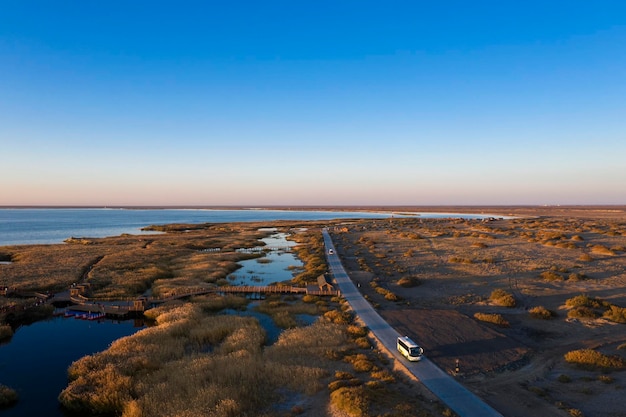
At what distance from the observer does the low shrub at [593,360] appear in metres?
26.0

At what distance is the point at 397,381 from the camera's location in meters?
24.4

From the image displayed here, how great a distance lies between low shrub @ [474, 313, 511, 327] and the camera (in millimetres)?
35844

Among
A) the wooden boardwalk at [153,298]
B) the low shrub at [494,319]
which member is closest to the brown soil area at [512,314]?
the low shrub at [494,319]

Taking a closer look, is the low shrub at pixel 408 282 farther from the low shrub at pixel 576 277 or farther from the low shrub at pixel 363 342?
the low shrub at pixel 576 277

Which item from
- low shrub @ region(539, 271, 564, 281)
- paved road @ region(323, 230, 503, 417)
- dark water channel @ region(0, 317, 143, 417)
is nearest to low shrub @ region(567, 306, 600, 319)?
low shrub @ region(539, 271, 564, 281)

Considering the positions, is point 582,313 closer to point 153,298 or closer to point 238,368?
point 238,368

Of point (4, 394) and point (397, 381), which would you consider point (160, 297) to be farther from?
point (397, 381)

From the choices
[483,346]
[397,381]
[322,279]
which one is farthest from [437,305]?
[397,381]

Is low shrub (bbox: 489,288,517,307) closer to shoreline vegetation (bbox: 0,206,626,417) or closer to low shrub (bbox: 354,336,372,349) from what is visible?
shoreline vegetation (bbox: 0,206,626,417)

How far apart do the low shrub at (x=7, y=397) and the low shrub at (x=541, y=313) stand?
46.2 m

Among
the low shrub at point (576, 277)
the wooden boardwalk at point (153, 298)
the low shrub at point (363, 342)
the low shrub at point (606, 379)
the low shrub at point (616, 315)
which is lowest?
the wooden boardwalk at point (153, 298)

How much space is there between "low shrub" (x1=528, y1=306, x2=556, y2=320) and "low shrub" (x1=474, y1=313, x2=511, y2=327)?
3950mm

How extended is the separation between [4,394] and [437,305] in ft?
134

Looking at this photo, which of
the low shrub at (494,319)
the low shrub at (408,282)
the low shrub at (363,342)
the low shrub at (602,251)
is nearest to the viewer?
the low shrub at (363,342)
